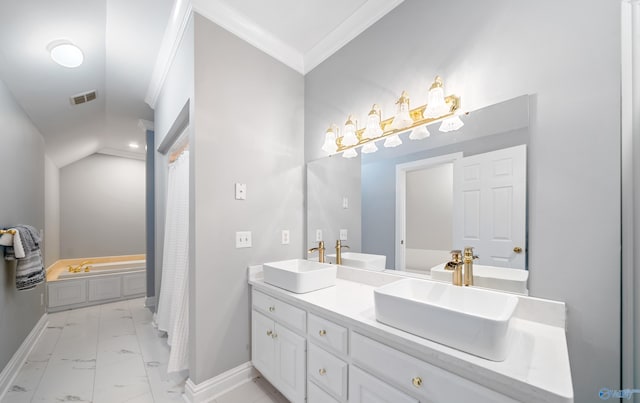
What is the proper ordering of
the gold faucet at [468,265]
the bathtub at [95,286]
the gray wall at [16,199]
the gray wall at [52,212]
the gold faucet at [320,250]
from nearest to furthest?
the gold faucet at [468,265]
the gray wall at [16,199]
the gold faucet at [320,250]
the bathtub at [95,286]
the gray wall at [52,212]

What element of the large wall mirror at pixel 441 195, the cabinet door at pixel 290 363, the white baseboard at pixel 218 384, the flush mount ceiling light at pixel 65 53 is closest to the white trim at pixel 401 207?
the large wall mirror at pixel 441 195

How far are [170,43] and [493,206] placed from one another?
2541mm

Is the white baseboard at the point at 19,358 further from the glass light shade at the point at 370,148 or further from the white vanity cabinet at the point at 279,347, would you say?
the glass light shade at the point at 370,148

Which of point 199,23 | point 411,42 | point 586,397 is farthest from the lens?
point 199,23

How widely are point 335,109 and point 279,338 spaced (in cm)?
170

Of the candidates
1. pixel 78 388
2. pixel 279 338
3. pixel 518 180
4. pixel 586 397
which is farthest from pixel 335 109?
pixel 78 388

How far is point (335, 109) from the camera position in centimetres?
201

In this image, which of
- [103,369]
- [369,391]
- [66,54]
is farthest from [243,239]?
[66,54]

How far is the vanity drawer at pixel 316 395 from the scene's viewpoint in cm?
124

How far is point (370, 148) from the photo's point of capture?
5.67 ft

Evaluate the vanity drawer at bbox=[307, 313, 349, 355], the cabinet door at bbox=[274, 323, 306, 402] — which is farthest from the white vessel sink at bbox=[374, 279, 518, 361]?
the cabinet door at bbox=[274, 323, 306, 402]

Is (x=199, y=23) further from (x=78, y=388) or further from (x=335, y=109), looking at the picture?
(x=78, y=388)

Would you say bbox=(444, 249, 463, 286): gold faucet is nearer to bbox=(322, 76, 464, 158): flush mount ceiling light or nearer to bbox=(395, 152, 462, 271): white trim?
bbox=(395, 152, 462, 271): white trim

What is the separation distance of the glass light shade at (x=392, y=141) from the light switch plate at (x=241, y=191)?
1047 mm
